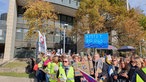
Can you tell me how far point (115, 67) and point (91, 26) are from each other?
22.8 meters

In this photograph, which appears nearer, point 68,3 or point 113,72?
point 113,72

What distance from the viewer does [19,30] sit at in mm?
35094

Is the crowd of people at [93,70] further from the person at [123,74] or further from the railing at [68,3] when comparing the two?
the railing at [68,3]

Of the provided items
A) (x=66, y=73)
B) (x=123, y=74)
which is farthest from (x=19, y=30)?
(x=123, y=74)

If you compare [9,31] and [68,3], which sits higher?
[68,3]

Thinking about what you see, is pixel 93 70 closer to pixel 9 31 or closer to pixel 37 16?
pixel 37 16

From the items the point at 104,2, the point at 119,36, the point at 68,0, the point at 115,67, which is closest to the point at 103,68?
the point at 115,67

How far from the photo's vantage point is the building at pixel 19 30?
3069cm

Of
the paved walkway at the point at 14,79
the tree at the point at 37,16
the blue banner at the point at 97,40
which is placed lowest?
the paved walkway at the point at 14,79

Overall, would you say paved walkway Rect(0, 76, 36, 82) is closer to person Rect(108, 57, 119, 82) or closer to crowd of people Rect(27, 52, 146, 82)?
crowd of people Rect(27, 52, 146, 82)

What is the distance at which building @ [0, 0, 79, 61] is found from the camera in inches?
1208

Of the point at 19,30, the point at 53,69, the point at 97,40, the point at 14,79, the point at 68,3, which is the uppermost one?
the point at 68,3

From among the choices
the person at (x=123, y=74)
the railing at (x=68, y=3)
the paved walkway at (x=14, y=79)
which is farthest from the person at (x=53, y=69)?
the railing at (x=68, y=3)

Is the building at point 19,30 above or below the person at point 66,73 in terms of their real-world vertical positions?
above
